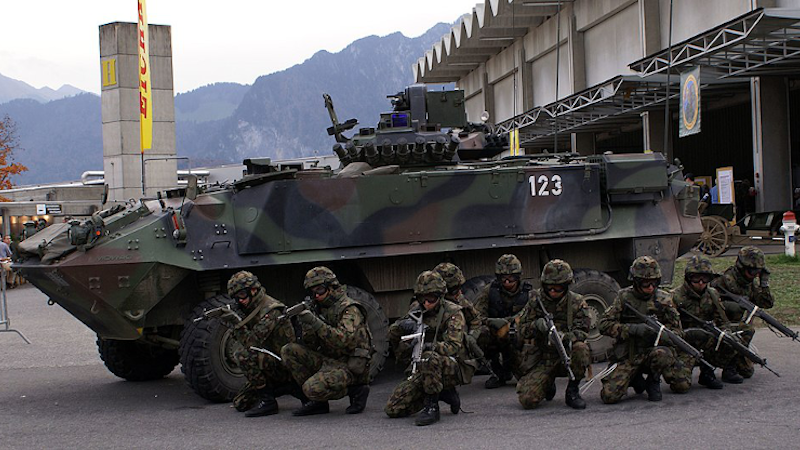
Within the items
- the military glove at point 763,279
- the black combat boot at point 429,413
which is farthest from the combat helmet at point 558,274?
the military glove at point 763,279

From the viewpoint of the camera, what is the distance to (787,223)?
1845cm

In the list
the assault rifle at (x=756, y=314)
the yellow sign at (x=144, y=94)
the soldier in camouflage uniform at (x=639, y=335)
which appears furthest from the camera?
the yellow sign at (x=144, y=94)

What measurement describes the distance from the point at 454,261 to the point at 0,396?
4.83 metres

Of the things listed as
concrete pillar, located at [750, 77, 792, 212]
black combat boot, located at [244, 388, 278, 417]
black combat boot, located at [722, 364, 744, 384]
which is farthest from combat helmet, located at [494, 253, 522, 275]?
concrete pillar, located at [750, 77, 792, 212]

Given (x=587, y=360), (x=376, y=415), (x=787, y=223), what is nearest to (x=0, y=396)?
(x=376, y=415)

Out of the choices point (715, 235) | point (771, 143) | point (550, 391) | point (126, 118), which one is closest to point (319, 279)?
point (550, 391)

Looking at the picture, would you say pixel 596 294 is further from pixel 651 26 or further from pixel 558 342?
pixel 651 26

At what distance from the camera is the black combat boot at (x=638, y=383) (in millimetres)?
8562

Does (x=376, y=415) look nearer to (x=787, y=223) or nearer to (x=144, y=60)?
(x=787, y=223)

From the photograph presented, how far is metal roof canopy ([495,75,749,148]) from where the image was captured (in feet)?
80.3

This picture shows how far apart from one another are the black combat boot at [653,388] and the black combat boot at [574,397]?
59 cm

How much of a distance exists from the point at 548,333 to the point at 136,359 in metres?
4.89

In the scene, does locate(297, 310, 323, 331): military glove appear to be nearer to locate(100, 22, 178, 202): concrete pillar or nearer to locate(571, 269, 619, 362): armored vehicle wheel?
locate(571, 269, 619, 362): armored vehicle wheel

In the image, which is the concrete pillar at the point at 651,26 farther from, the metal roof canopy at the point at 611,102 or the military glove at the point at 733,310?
the military glove at the point at 733,310
